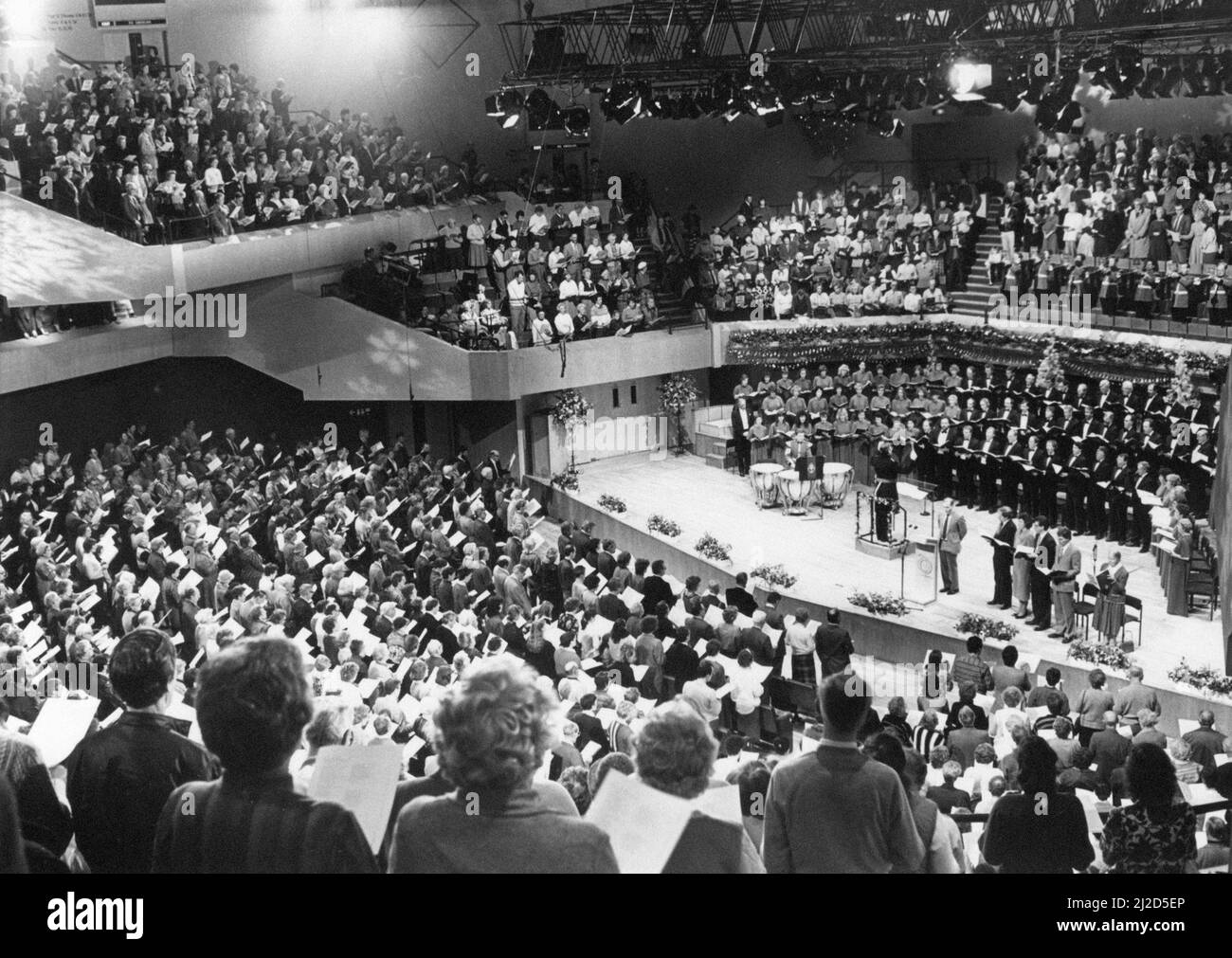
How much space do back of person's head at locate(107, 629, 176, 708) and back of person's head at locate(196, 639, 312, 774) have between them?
0.59m

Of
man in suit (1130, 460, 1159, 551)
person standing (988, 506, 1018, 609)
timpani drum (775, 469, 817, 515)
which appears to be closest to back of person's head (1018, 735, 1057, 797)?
person standing (988, 506, 1018, 609)

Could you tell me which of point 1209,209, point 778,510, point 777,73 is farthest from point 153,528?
point 1209,209

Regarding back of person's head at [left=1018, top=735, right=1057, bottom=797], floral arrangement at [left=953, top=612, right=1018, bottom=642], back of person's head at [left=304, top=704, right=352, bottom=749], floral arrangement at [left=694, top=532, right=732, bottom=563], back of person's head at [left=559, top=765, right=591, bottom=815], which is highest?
back of person's head at [left=304, top=704, right=352, bottom=749]

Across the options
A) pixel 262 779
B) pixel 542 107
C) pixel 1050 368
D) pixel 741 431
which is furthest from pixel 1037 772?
pixel 542 107

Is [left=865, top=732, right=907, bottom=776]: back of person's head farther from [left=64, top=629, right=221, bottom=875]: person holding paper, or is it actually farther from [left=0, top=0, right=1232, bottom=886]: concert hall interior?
[left=64, top=629, right=221, bottom=875]: person holding paper

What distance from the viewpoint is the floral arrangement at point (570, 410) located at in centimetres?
2095

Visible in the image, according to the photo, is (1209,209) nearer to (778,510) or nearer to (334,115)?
(778,510)

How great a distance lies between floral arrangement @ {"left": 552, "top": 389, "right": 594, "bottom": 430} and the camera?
68.7 ft

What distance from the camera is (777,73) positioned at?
17.8 meters

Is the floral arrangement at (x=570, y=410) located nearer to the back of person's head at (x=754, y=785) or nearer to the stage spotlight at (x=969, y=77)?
the stage spotlight at (x=969, y=77)

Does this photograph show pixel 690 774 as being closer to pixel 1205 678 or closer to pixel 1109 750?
pixel 1109 750

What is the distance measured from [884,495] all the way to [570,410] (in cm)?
601

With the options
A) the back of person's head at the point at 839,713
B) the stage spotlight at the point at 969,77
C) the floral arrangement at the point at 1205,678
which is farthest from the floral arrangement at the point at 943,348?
the back of person's head at the point at 839,713

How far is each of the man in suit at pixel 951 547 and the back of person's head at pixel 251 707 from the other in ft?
36.3
